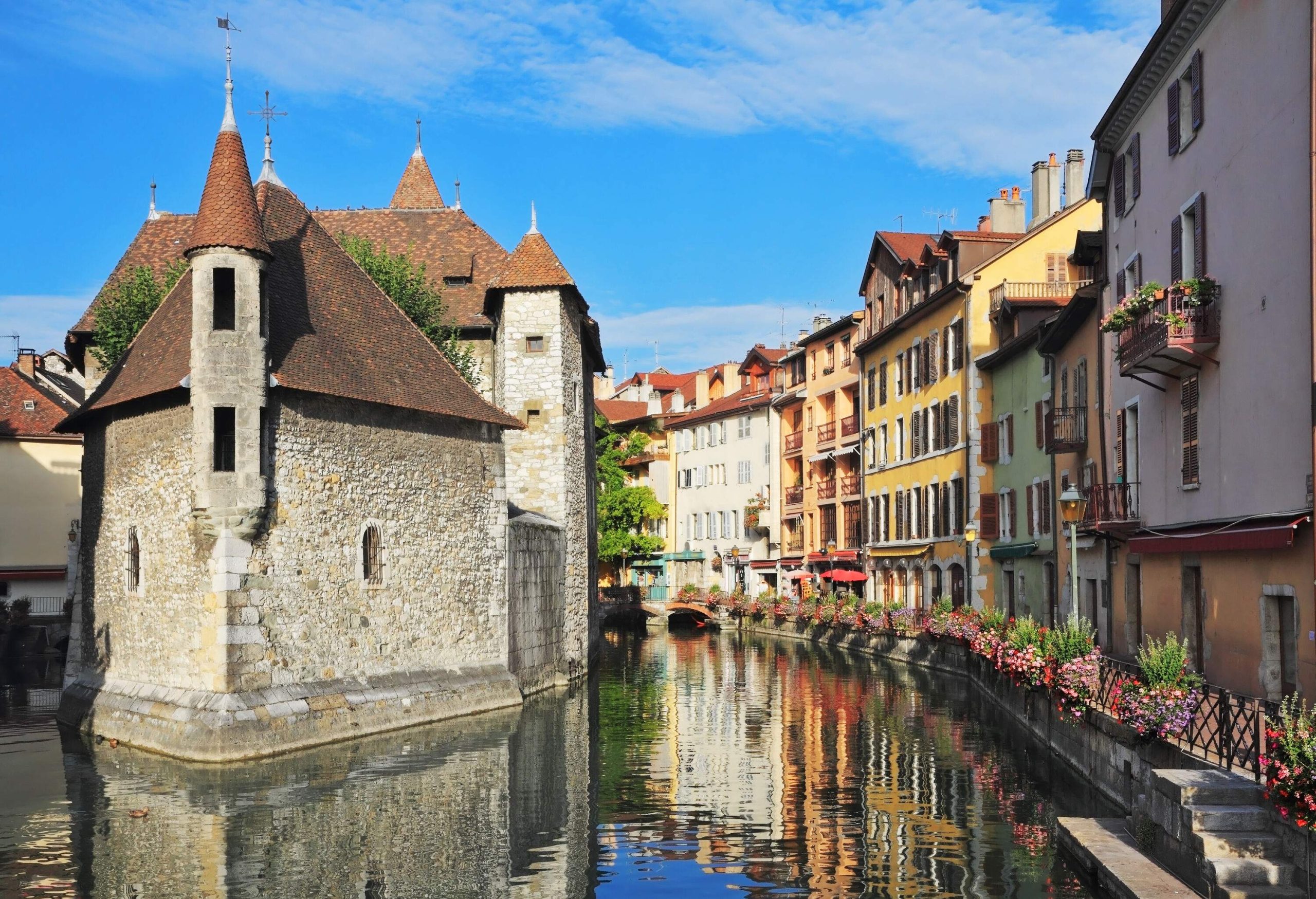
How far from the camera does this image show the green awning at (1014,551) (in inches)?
1331

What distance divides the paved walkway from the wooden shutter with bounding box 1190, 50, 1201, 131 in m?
10.9

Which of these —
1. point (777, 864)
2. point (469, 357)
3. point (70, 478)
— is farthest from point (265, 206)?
point (70, 478)

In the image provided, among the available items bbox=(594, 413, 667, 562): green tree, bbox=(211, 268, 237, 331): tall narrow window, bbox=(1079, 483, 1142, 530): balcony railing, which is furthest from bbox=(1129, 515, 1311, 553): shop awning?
bbox=(594, 413, 667, 562): green tree

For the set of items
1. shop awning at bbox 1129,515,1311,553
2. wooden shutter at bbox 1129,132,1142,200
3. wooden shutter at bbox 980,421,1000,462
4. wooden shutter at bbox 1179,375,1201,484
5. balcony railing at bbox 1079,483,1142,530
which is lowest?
shop awning at bbox 1129,515,1311,553

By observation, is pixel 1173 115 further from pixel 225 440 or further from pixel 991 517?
pixel 991 517

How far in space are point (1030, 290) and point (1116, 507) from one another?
15.2 meters

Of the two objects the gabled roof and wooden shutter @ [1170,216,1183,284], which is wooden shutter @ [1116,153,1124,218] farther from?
the gabled roof

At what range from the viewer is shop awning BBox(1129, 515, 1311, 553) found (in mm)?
15969

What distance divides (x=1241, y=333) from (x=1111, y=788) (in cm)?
637

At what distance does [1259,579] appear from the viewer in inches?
693

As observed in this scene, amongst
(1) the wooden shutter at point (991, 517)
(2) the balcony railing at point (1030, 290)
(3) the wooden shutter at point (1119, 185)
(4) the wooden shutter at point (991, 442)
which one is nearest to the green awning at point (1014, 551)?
(1) the wooden shutter at point (991, 517)

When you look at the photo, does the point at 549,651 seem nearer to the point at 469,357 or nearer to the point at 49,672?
the point at 469,357

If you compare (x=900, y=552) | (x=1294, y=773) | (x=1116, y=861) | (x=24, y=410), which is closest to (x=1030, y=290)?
(x=900, y=552)

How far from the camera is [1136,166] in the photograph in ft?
79.0
